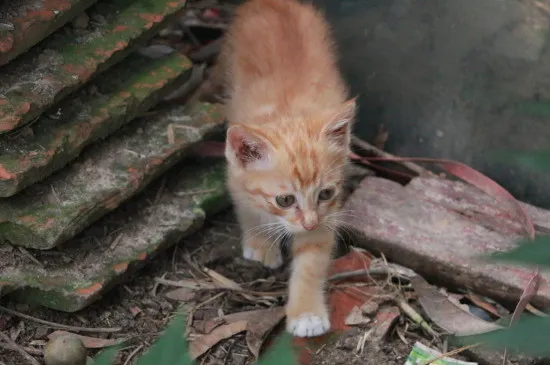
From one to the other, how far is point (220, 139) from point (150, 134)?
0.51 meters

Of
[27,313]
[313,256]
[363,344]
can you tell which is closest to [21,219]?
[27,313]

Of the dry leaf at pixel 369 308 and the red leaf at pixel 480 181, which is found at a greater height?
the red leaf at pixel 480 181

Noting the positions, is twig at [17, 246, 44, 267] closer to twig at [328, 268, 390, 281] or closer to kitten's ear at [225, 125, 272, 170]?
kitten's ear at [225, 125, 272, 170]

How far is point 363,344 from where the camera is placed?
262cm

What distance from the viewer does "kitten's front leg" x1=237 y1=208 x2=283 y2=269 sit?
3055mm

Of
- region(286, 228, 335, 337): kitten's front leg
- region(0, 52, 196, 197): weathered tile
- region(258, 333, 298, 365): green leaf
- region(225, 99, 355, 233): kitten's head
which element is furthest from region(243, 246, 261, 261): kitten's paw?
region(258, 333, 298, 365): green leaf

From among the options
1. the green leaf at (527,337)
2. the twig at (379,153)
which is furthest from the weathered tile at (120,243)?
the green leaf at (527,337)

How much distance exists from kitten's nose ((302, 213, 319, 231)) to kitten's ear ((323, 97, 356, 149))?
11.8 inches

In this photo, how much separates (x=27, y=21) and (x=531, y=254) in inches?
81.8

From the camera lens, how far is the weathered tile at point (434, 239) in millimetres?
2785

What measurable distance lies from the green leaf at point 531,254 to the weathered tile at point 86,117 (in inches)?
74.4

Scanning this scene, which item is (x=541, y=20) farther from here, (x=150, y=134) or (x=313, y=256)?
(x=150, y=134)

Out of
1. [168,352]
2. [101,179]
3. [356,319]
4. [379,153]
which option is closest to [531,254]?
[168,352]

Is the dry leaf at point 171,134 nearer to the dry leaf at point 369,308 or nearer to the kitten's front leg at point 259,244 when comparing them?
the kitten's front leg at point 259,244
